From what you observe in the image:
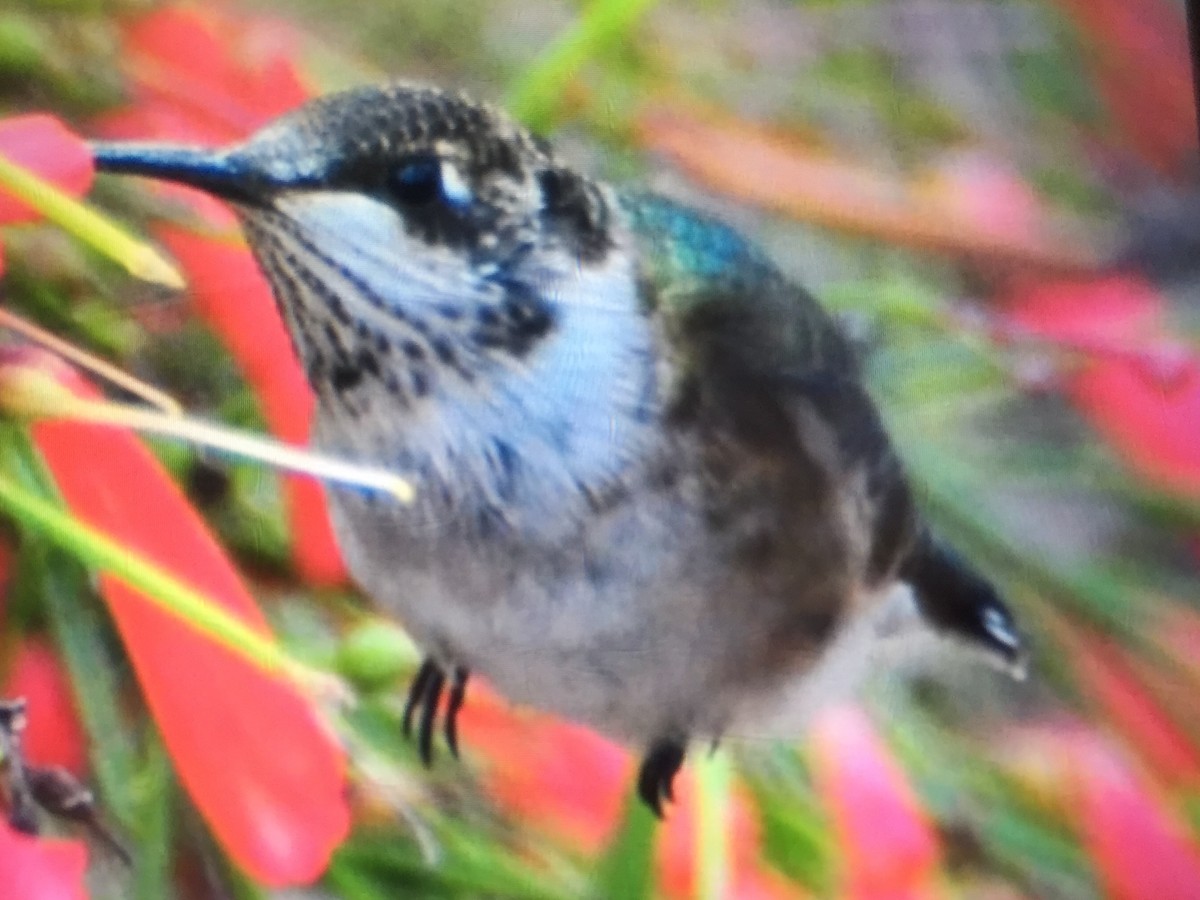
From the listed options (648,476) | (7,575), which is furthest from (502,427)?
(7,575)

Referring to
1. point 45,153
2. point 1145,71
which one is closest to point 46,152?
point 45,153

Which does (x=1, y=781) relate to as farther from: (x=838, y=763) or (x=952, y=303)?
(x=952, y=303)

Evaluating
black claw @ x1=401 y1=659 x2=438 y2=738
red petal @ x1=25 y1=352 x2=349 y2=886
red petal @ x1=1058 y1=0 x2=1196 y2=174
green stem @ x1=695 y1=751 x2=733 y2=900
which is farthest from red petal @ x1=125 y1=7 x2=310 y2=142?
red petal @ x1=1058 y1=0 x2=1196 y2=174

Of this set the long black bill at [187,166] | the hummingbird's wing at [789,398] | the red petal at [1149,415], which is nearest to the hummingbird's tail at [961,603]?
the hummingbird's wing at [789,398]

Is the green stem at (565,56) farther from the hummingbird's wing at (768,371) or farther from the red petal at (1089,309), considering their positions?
the red petal at (1089,309)

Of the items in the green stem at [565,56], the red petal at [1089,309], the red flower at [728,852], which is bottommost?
the red flower at [728,852]

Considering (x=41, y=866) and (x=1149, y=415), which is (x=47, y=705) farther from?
(x=1149, y=415)

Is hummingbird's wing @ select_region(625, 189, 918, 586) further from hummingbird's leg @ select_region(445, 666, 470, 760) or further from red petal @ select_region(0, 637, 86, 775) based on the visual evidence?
red petal @ select_region(0, 637, 86, 775)
